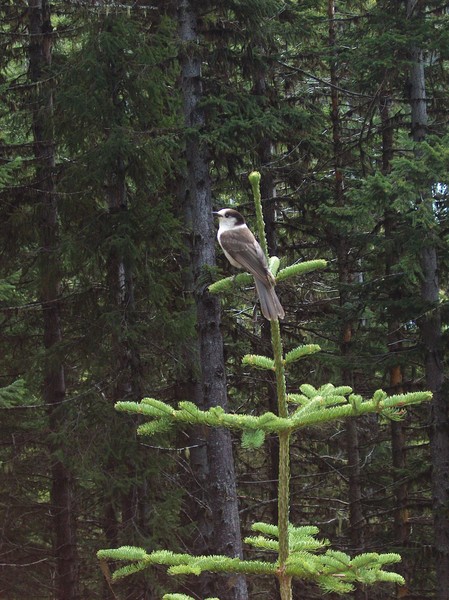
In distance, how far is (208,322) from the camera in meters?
11.7

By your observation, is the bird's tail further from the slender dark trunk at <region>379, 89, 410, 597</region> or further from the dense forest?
the slender dark trunk at <region>379, 89, 410, 597</region>

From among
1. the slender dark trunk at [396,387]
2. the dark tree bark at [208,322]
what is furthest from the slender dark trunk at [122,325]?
the slender dark trunk at [396,387]

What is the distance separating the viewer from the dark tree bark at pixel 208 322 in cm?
1141

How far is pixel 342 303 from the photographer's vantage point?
669 inches

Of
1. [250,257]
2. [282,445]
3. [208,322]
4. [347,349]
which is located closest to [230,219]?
[250,257]

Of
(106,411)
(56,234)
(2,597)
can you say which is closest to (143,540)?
(106,411)

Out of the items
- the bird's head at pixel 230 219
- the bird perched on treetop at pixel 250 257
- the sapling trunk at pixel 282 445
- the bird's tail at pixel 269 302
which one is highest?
the bird's head at pixel 230 219

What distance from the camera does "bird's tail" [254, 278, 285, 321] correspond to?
146 inches

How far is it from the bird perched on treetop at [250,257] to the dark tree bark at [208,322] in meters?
4.86

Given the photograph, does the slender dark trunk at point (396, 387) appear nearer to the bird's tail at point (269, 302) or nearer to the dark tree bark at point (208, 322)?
the dark tree bark at point (208, 322)

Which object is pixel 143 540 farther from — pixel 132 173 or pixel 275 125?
pixel 275 125

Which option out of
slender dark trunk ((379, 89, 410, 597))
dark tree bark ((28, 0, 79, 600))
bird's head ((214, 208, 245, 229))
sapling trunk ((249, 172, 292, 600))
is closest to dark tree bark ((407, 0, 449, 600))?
slender dark trunk ((379, 89, 410, 597))

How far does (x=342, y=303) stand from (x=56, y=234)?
616cm

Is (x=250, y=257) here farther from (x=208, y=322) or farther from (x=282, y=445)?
(x=208, y=322)
